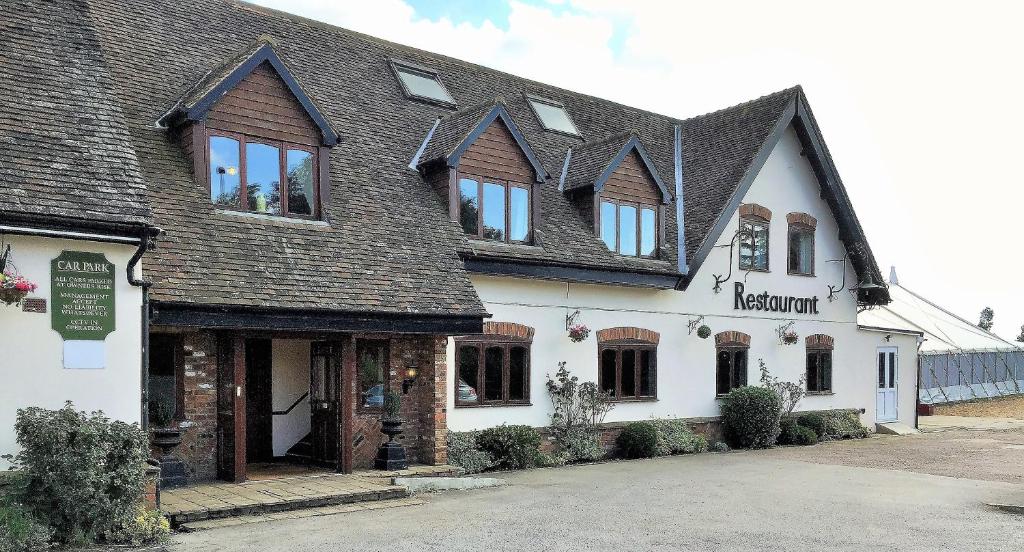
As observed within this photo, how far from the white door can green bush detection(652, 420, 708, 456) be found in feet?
26.0

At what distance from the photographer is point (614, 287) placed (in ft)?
58.5

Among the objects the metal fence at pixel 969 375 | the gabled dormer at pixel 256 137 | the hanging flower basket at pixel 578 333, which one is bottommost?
the metal fence at pixel 969 375

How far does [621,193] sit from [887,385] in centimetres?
1110

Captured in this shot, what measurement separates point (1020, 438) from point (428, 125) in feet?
53.1

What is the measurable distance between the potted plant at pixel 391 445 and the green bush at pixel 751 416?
8415mm

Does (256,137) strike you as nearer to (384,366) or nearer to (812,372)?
(384,366)

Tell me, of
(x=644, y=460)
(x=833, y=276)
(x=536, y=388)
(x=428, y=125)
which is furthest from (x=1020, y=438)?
(x=428, y=125)

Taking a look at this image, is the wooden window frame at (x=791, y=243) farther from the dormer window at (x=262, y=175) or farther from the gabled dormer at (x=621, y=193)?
the dormer window at (x=262, y=175)

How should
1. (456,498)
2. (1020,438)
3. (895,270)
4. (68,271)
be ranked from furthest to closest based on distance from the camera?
1. (895,270)
2. (1020,438)
3. (456,498)
4. (68,271)

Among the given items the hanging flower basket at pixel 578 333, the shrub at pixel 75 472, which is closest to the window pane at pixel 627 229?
the hanging flower basket at pixel 578 333

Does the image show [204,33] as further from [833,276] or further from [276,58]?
[833,276]

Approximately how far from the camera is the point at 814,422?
21266mm

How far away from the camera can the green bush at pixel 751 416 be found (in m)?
19.2

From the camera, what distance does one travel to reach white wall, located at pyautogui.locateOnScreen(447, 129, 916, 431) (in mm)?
16375
